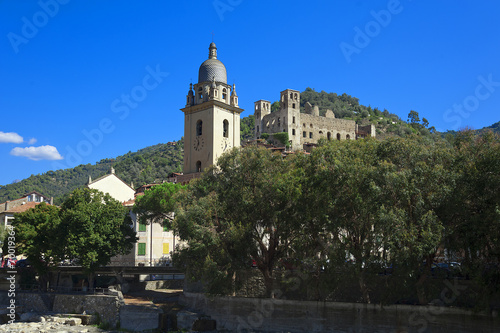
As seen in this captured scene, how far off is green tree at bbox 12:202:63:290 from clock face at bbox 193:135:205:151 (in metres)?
17.0

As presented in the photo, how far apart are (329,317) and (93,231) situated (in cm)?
2254

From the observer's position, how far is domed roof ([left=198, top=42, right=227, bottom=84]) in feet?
188

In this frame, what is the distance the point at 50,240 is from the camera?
45188 mm

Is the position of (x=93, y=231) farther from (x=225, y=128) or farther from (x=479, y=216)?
(x=479, y=216)

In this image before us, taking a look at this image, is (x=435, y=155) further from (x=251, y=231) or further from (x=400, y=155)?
(x=251, y=231)

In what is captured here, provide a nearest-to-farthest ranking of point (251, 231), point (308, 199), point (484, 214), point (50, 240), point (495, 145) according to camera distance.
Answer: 1. point (484, 214)
2. point (495, 145)
3. point (308, 199)
4. point (251, 231)
5. point (50, 240)

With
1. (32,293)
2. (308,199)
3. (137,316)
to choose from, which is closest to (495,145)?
(308,199)

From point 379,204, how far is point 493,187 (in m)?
6.14

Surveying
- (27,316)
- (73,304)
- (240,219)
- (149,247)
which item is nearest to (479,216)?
(240,219)

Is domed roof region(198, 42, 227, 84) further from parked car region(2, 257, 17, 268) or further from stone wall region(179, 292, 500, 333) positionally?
parked car region(2, 257, 17, 268)

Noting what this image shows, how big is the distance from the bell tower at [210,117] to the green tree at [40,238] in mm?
16778

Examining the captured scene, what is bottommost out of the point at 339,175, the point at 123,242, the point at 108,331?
the point at 108,331

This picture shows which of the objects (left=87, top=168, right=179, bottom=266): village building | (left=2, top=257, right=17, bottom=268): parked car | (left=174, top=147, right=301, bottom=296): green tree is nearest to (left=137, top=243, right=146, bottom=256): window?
(left=87, top=168, right=179, bottom=266): village building

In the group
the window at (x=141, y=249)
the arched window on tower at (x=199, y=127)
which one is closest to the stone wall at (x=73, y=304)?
the window at (x=141, y=249)
